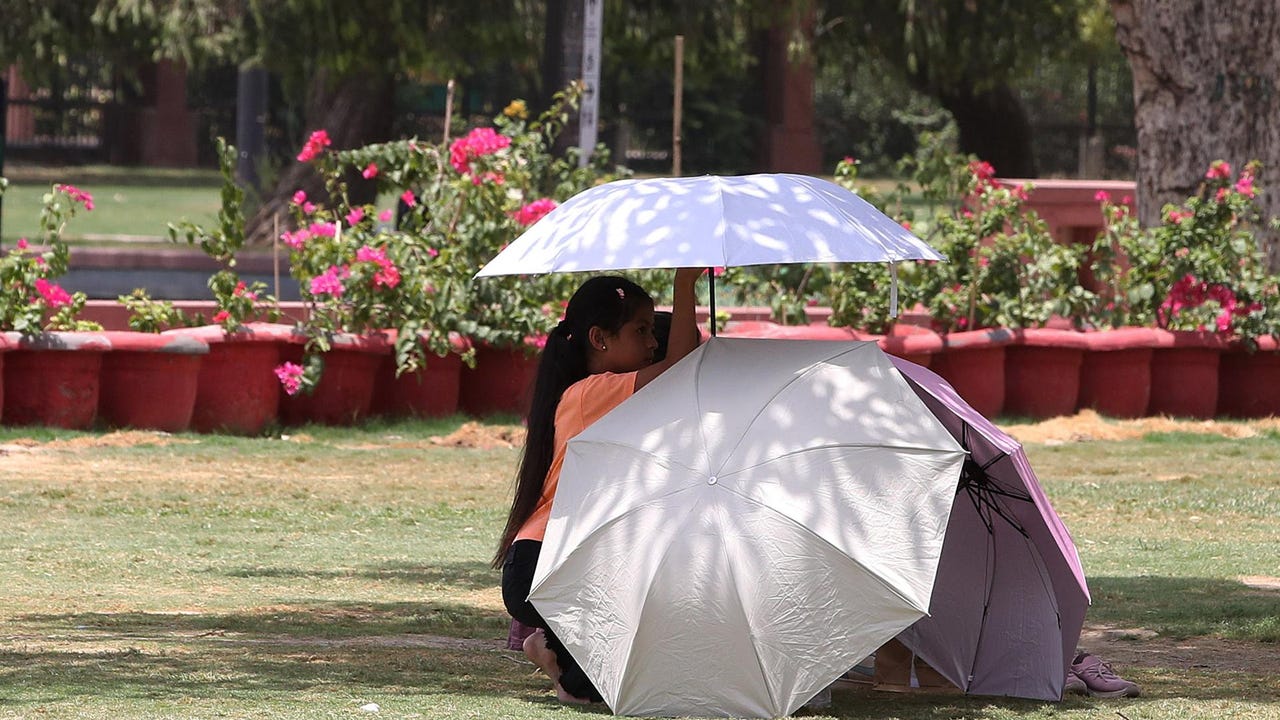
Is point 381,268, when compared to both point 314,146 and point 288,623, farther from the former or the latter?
point 288,623

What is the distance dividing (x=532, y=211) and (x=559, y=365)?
6.61 meters

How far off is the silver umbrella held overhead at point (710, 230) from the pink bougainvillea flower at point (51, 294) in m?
6.37

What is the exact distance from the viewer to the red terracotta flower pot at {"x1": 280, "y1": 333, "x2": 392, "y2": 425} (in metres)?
11.7

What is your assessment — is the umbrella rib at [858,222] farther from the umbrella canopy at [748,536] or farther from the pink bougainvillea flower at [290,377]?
the pink bougainvillea flower at [290,377]

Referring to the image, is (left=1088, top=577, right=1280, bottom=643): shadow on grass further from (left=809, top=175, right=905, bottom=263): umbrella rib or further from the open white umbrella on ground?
(left=809, top=175, right=905, bottom=263): umbrella rib

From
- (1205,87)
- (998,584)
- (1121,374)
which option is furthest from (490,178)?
(998,584)

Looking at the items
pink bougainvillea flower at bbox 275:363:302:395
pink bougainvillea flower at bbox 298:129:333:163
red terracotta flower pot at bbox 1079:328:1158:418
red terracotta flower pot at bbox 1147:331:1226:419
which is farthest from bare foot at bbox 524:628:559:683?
red terracotta flower pot at bbox 1147:331:1226:419

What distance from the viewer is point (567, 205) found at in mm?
5613

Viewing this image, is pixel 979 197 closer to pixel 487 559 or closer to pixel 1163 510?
pixel 1163 510

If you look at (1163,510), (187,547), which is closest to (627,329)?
(187,547)

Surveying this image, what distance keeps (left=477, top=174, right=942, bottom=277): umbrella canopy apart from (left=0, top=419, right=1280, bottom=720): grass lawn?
118 centimetres

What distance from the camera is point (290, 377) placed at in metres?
11.4

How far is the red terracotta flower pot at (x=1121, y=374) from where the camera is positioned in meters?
12.7

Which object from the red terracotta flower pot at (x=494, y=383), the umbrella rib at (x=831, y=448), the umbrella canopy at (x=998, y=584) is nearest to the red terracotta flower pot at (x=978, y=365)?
the red terracotta flower pot at (x=494, y=383)
